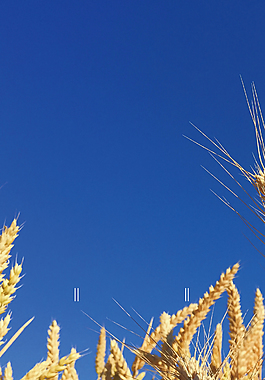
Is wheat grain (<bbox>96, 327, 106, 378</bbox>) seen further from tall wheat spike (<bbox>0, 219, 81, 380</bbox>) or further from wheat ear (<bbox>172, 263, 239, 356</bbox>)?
tall wheat spike (<bbox>0, 219, 81, 380</bbox>)

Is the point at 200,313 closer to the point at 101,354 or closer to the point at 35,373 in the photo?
the point at 35,373

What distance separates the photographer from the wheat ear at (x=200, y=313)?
1.63m

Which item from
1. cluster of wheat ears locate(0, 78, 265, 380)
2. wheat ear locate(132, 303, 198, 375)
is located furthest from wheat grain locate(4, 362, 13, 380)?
wheat ear locate(132, 303, 198, 375)

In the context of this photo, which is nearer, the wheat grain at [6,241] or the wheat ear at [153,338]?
the wheat grain at [6,241]

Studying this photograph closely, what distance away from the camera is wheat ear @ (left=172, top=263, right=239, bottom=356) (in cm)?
163

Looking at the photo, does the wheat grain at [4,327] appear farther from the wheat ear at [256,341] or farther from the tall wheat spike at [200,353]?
the wheat ear at [256,341]

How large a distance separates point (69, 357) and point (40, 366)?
0.11m

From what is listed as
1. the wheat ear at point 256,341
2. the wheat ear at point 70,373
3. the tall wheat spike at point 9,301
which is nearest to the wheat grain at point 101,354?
the wheat ear at point 70,373

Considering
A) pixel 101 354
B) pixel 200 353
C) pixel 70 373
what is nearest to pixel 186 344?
pixel 200 353

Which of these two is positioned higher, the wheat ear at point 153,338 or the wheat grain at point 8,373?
the wheat ear at point 153,338

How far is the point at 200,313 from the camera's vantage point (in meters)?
1.74

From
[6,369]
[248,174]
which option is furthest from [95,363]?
[248,174]

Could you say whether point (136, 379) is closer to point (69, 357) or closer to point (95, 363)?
point (69, 357)

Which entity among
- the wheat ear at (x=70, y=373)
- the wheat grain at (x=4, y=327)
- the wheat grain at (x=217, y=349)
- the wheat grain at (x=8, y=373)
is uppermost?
the wheat grain at (x=217, y=349)
